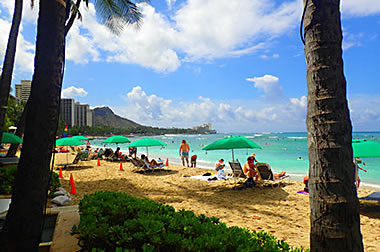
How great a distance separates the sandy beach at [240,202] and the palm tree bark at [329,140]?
116 inches

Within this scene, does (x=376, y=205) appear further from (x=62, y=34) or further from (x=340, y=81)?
(x=62, y=34)

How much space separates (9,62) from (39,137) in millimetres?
6327

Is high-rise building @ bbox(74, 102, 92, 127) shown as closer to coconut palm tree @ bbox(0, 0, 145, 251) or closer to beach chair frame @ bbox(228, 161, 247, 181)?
beach chair frame @ bbox(228, 161, 247, 181)

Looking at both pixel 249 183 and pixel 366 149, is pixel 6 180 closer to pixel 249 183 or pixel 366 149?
pixel 249 183

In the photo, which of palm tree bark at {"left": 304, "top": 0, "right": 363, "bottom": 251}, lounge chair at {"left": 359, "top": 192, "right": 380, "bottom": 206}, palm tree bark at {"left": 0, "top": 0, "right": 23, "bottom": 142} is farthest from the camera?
palm tree bark at {"left": 0, "top": 0, "right": 23, "bottom": 142}

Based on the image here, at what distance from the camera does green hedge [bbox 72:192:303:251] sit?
1857mm

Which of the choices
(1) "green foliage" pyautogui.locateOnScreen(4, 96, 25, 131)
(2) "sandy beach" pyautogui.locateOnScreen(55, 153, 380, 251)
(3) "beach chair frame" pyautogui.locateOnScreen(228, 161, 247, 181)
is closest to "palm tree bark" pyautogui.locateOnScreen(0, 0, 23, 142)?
(2) "sandy beach" pyautogui.locateOnScreen(55, 153, 380, 251)

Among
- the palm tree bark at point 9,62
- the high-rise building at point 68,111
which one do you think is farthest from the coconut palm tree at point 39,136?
the high-rise building at point 68,111

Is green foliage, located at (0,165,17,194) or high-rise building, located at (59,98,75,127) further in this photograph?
high-rise building, located at (59,98,75,127)

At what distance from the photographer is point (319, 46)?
148cm

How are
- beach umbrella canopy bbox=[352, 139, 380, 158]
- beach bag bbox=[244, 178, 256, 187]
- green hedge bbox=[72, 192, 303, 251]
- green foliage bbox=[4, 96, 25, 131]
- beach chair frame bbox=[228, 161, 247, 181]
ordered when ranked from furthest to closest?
green foliage bbox=[4, 96, 25, 131] < beach chair frame bbox=[228, 161, 247, 181] < beach bag bbox=[244, 178, 256, 187] < beach umbrella canopy bbox=[352, 139, 380, 158] < green hedge bbox=[72, 192, 303, 251]

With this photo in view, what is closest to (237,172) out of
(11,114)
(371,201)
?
(371,201)

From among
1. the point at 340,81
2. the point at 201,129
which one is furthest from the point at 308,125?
the point at 201,129

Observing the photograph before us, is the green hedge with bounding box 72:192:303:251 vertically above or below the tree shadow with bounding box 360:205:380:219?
above
